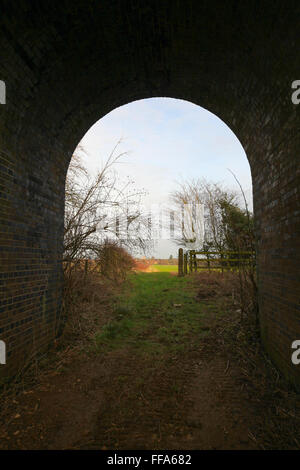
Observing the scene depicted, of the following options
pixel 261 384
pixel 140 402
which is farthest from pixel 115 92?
pixel 261 384

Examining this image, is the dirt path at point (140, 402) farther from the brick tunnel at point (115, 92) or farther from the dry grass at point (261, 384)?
the brick tunnel at point (115, 92)

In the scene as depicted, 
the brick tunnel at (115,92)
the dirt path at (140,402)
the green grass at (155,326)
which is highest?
the brick tunnel at (115,92)

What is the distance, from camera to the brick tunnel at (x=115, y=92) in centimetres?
314

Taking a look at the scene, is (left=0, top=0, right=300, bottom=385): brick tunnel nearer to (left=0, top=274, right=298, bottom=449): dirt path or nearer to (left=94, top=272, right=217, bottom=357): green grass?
(left=0, top=274, right=298, bottom=449): dirt path

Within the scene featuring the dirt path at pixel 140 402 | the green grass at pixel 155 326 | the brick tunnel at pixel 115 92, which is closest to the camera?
the dirt path at pixel 140 402

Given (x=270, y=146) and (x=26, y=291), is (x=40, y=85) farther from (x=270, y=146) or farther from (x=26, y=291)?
(x=270, y=146)

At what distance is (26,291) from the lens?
150 inches

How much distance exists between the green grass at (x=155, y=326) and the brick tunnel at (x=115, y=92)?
1303 mm

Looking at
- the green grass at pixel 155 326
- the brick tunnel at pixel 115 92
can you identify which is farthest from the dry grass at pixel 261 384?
the green grass at pixel 155 326

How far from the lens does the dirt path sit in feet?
8.21

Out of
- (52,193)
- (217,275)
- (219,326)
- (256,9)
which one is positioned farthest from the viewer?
(217,275)
